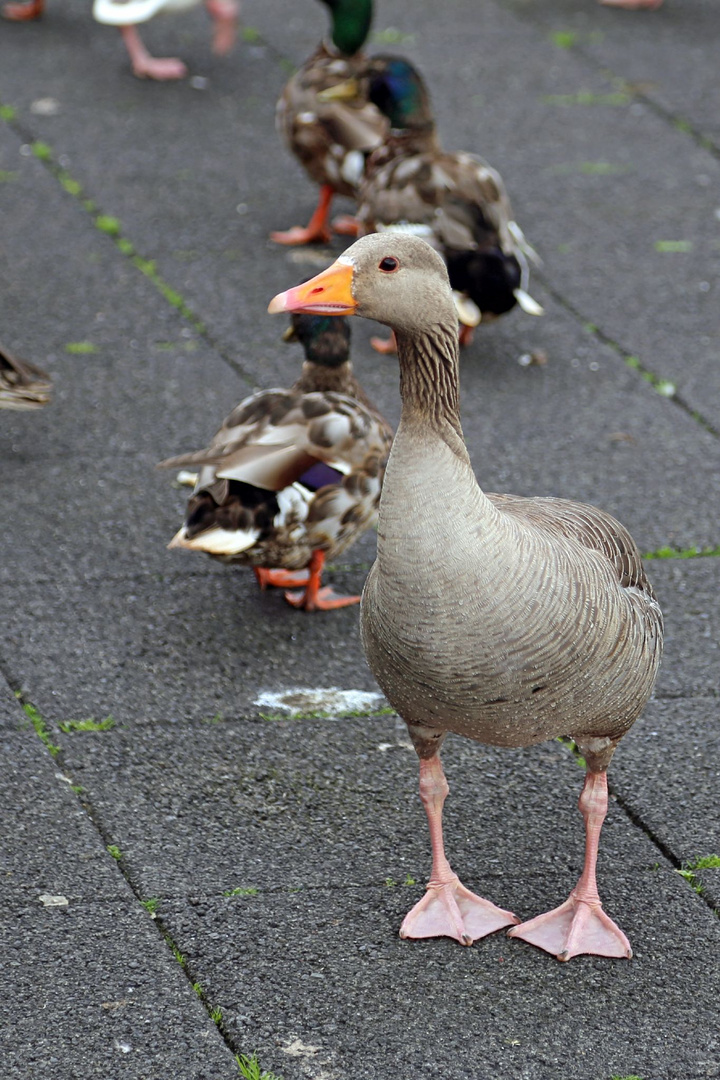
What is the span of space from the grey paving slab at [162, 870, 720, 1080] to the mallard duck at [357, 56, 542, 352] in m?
3.55

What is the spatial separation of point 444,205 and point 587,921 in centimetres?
419

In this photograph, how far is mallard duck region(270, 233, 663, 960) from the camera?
339cm

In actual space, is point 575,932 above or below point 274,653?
above

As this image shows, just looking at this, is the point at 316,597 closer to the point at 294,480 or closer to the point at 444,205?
the point at 294,480

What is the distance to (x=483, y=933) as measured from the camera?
154 inches

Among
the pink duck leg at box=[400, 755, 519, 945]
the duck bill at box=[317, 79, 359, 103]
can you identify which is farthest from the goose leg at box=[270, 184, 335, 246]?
the pink duck leg at box=[400, 755, 519, 945]

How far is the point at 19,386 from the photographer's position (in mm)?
6180

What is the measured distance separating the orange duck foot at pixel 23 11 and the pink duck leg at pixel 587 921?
9022 millimetres

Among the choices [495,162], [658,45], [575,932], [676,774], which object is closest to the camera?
[575,932]

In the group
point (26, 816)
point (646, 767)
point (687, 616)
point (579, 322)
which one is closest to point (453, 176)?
point (579, 322)

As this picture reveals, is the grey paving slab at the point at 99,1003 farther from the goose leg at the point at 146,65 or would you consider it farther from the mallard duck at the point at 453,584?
the goose leg at the point at 146,65

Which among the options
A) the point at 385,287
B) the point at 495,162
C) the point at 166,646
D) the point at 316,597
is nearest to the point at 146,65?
the point at 495,162

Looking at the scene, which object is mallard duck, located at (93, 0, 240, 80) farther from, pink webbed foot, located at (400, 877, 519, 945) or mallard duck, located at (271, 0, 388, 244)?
pink webbed foot, located at (400, 877, 519, 945)

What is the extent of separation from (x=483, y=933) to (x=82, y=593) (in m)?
2.25
